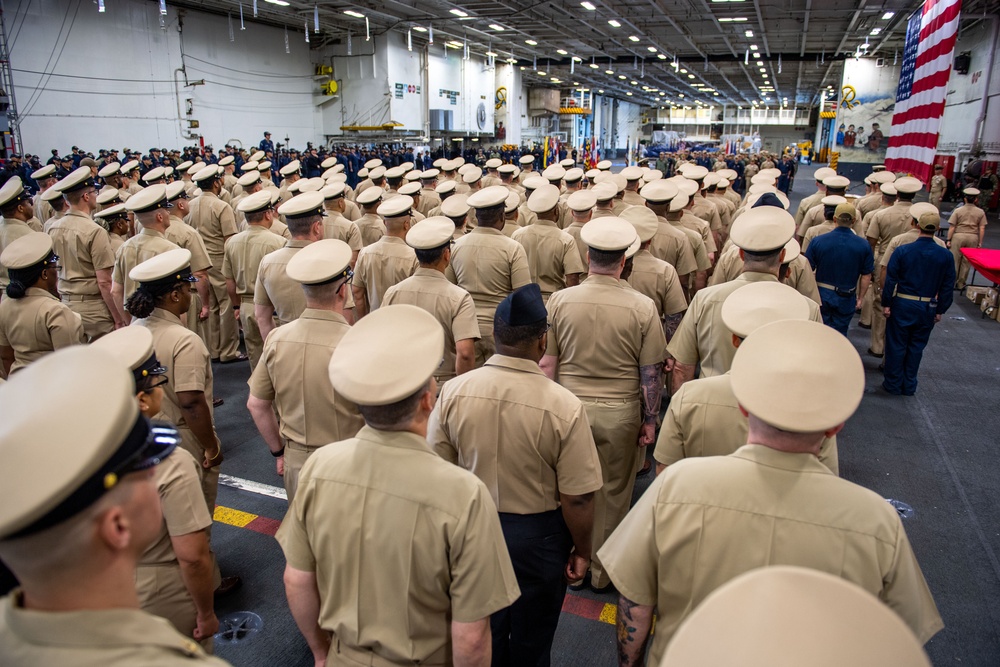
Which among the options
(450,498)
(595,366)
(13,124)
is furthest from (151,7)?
(450,498)

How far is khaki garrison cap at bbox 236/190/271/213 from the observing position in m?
5.71

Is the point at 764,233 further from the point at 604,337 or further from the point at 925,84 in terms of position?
the point at 925,84

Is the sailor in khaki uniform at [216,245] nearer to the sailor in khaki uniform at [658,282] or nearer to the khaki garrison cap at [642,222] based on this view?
the khaki garrison cap at [642,222]

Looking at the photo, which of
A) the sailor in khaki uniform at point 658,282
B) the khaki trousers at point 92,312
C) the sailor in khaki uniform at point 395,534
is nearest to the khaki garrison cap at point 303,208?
the sailor in khaki uniform at point 658,282

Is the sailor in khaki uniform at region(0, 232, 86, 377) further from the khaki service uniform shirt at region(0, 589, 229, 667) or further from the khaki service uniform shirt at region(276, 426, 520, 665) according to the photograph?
the khaki service uniform shirt at region(0, 589, 229, 667)

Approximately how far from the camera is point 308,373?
9.84 ft

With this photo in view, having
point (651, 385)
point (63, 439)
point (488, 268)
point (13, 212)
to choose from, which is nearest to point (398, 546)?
point (63, 439)

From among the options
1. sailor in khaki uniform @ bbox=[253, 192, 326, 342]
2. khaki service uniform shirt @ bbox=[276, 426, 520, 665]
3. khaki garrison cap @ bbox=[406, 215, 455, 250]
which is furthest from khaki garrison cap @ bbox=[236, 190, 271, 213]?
khaki service uniform shirt @ bbox=[276, 426, 520, 665]

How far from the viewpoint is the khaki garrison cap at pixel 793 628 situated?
98 centimetres

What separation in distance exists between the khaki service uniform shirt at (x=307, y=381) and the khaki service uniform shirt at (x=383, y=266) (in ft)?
6.21

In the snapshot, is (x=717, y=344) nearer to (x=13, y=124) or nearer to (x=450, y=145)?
(x=13, y=124)

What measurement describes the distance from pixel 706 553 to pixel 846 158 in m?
31.2

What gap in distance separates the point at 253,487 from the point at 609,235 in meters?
→ 3.21

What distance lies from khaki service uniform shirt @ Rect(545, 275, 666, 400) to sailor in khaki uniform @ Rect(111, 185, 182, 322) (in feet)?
11.5
